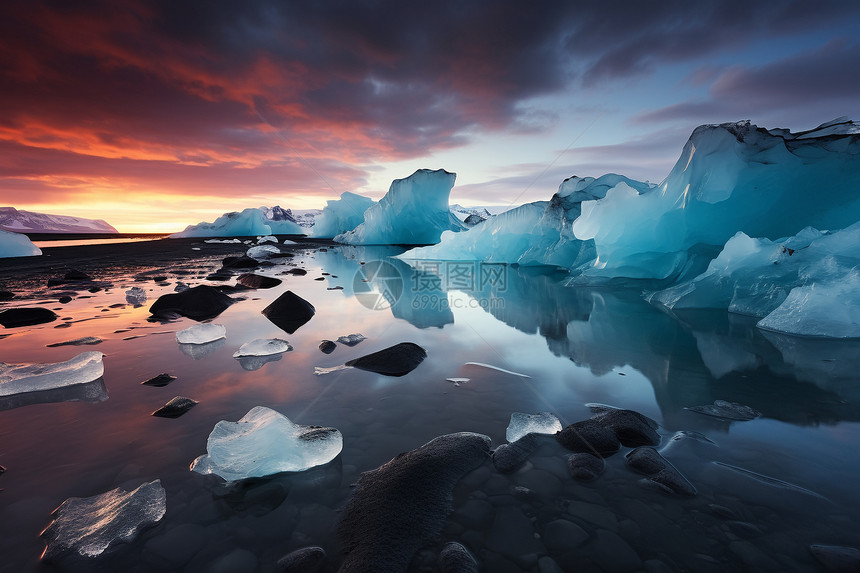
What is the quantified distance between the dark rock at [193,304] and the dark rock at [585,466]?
5.05 m

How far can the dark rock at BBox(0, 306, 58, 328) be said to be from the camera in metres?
4.34

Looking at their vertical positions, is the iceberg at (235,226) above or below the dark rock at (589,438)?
above

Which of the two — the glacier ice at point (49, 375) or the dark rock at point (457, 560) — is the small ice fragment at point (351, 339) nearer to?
the glacier ice at point (49, 375)

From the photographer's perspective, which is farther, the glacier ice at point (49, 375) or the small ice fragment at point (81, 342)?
the small ice fragment at point (81, 342)

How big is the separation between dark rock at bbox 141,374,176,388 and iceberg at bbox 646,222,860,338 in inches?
259

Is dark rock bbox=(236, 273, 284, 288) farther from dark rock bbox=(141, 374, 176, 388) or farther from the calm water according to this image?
dark rock bbox=(141, 374, 176, 388)

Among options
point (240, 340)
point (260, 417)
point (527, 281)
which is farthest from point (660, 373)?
point (527, 281)

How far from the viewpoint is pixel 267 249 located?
16797 mm

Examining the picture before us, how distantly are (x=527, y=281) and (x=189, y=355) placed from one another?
8.39 m

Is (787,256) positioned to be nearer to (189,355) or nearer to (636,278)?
(636,278)

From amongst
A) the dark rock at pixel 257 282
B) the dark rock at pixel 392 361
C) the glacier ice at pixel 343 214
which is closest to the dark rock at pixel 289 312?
the dark rock at pixel 392 361

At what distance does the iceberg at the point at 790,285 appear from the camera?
4.09 m

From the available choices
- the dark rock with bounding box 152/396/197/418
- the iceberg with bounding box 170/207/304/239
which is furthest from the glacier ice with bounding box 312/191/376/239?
the dark rock with bounding box 152/396/197/418

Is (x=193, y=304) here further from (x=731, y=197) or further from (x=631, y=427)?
(x=731, y=197)
